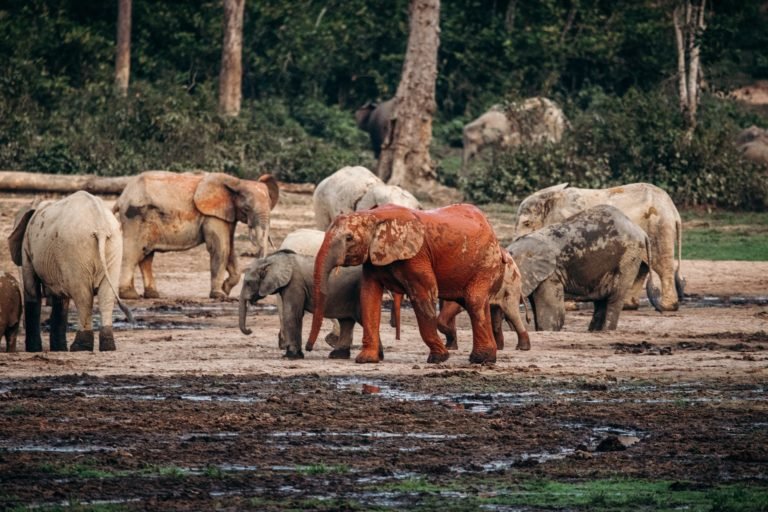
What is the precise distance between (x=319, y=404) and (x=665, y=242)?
9305mm

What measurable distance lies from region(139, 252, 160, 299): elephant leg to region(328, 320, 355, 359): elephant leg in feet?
22.2

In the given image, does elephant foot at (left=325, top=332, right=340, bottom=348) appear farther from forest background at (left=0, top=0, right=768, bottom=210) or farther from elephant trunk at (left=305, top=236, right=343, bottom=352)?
forest background at (left=0, top=0, right=768, bottom=210)

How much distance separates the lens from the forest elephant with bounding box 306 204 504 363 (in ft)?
45.4

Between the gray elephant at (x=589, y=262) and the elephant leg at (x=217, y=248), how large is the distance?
5.05 meters

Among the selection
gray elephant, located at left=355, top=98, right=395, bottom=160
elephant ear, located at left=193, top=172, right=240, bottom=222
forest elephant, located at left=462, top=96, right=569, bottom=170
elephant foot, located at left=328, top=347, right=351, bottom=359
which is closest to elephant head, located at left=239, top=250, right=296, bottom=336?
elephant foot, located at left=328, top=347, right=351, bottom=359

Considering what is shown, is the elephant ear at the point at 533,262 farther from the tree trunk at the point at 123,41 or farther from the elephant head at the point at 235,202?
the tree trunk at the point at 123,41

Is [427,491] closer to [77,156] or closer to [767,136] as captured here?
[77,156]

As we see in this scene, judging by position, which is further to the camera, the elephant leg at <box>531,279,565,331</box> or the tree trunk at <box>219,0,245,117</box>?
the tree trunk at <box>219,0,245,117</box>

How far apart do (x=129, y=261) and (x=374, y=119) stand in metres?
17.5

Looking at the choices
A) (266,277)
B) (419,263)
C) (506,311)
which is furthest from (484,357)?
(266,277)

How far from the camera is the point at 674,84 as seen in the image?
3778 centimetres

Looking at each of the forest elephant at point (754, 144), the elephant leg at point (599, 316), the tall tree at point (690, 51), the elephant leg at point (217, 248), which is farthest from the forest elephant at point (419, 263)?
the forest elephant at point (754, 144)

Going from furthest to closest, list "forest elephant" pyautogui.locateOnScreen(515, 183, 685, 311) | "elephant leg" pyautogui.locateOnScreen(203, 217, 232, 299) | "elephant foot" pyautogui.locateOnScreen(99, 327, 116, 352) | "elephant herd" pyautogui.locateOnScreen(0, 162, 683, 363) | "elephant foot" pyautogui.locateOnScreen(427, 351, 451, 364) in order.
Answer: "elephant leg" pyautogui.locateOnScreen(203, 217, 232, 299)
"forest elephant" pyautogui.locateOnScreen(515, 183, 685, 311)
"elephant foot" pyautogui.locateOnScreen(99, 327, 116, 352)
"elephant foot" pyautogui.locateOnScreen(427, 351, 451, 364)
"elephant herd" pyautogui.locateOnScreen(0, 162, 683, 363)

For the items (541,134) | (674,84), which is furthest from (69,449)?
(674,84)
